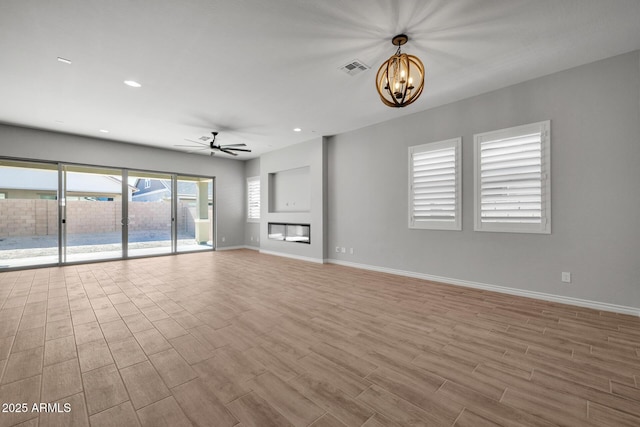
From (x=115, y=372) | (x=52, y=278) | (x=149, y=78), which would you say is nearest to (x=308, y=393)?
(x=115, y=372)

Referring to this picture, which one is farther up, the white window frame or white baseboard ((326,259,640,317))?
the white window frame

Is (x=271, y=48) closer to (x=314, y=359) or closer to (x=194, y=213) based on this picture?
(x=314, y=359)

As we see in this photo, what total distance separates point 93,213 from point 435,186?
7.82 m

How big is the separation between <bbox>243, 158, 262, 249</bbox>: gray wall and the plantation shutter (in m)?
0.18

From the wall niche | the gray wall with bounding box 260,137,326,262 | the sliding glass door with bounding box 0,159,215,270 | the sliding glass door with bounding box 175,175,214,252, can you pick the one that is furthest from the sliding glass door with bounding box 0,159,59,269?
the wall niche

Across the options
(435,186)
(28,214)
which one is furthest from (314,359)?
(28,214)

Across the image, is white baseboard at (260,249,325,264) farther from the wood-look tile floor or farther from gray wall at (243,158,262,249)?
the wood-look tile floor

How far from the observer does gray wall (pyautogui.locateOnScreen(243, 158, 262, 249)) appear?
8.59 metres

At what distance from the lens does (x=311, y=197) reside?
6574 mm

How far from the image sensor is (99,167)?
6.45 metres

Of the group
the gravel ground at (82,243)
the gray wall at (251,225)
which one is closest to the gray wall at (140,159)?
the gray wall at (251,225)


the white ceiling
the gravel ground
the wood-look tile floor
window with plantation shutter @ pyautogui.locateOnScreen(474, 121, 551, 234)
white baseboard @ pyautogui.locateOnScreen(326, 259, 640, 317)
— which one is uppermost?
the white ceiling

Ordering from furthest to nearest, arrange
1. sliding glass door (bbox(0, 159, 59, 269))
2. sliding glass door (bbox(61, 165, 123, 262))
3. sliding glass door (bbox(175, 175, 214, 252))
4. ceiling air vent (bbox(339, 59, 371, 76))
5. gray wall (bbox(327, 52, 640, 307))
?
sliding glass door (bbox(175, 175, 214, 252)) < sliding glass door (bbox(61, 165, 123, 262)) < sliding glass door (bbox(0, 159, 59, 269)) < ceiling air vent (bbox(339, 59, 371, 76)) < gray wall (bbox(327, 52, 640, 307))

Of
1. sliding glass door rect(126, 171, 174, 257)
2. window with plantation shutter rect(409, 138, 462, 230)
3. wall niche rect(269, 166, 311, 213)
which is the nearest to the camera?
window with plantation shutter rect(409, 138, 462, 230)
